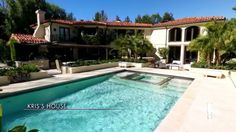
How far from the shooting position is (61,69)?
18.3m

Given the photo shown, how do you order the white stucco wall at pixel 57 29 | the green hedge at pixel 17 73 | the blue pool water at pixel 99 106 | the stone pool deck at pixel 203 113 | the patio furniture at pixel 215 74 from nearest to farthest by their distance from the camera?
the stone pool deck at pixel 203 113, the blue pool water at pixel 99 106, the green hedge at pixel 17 73, the patio furniture at pixel 215 74, the white stucco wall at pixel 57 29

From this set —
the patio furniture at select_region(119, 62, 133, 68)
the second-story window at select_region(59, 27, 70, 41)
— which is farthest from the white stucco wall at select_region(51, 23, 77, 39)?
the patio furniture at select_region(119, 62, 133, 68)

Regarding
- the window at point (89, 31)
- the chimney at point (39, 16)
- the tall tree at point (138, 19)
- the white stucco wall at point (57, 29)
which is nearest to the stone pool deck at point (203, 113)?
the white stucco wall at point (57, 29)

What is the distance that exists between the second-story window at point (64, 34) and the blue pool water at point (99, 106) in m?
12.0

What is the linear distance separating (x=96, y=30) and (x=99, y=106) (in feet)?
61.3

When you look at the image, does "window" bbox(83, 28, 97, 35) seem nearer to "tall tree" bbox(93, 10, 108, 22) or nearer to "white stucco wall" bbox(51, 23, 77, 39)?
"white stucco wall" bbox(51, 23, 77, 39)

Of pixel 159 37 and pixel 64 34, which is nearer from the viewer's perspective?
pixel 64 34

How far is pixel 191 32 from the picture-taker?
1005 inches

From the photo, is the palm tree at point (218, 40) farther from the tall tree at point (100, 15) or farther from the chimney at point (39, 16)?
the tall tree at point (100, 15)

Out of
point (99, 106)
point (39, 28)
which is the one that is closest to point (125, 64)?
point (99, 106)

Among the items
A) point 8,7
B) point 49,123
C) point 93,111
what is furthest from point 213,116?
point 8,7

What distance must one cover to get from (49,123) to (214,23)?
17.6 meters

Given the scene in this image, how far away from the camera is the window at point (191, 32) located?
2525cm

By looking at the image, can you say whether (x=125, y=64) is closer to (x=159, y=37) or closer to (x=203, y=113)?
(x=159, y=37)
